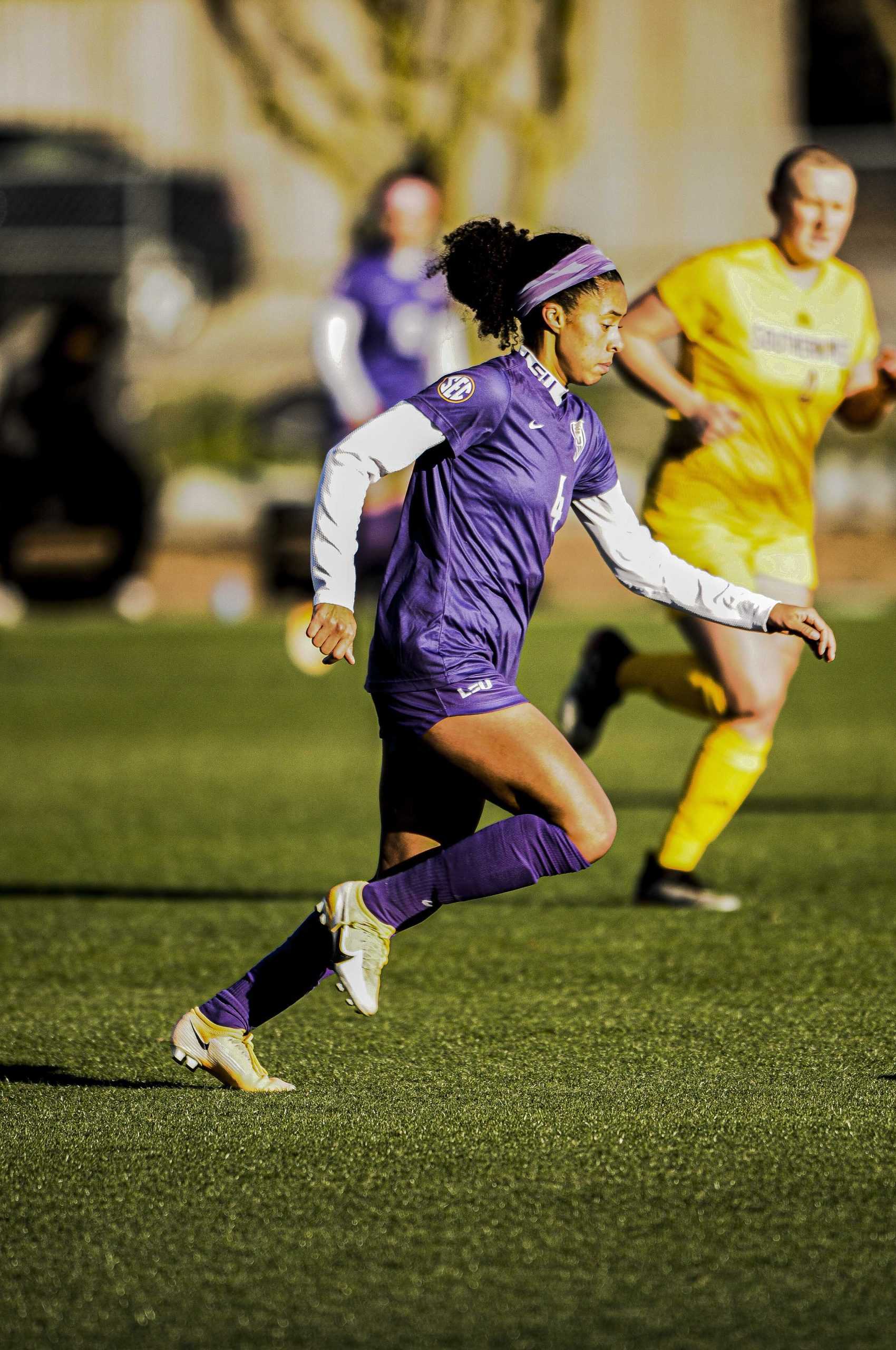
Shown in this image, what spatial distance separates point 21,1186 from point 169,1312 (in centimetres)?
68

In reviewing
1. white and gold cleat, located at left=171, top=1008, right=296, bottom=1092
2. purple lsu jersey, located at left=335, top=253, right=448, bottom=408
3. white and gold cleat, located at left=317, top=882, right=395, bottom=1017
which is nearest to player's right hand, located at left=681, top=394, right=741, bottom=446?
white and gold cleat, located at left=317, top=882, right=395, bottom=1017

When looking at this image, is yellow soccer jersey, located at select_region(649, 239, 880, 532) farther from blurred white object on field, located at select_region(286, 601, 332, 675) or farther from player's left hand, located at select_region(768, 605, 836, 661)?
blurred white object on field, located at select_region(286, 601, 332, 675)

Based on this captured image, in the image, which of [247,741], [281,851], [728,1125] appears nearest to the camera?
[728,1125]

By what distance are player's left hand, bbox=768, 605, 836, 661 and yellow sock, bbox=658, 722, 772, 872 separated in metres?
1.85

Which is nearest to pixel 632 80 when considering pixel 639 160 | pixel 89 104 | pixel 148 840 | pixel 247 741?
pixel 639 160

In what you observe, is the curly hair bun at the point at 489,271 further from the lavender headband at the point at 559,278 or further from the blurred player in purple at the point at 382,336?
the blurred player in purple at the point at 382,336

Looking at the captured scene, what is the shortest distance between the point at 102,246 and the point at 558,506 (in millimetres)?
18267

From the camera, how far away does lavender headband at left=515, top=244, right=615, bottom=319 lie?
4391 mm

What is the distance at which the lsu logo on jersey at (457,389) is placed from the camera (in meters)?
4.24

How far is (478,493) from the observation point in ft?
14.3

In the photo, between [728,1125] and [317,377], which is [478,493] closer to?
[728,1125]

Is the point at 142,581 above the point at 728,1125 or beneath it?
beneath

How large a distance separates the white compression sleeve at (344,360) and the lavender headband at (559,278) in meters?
5.86

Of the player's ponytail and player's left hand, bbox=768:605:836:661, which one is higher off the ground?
the player's ponytail
